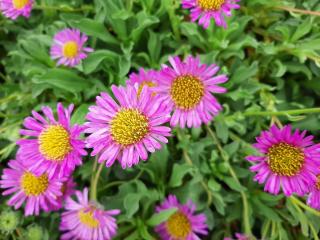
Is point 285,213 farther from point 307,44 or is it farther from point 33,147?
point 33,147

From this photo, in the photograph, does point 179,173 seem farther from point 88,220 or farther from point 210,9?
point 210,9

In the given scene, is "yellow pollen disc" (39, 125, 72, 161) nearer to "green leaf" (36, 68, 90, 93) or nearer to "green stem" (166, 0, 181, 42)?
"green leaf" (36, 68, 90, 93)

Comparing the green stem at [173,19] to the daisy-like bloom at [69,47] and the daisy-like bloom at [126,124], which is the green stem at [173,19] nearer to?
the daisy-like bloom at [69,47]

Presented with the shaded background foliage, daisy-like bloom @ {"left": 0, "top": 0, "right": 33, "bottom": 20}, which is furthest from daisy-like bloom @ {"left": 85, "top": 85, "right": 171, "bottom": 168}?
daisy-like bloom @ {"left": 0, "top": 0, "right": 33, "bottom": 20}

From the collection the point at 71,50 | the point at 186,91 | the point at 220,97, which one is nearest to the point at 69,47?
the point at 71,50

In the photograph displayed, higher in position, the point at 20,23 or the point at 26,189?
the point at 20,23

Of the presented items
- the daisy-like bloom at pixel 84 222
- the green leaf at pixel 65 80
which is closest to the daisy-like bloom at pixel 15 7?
the green leaf at pixel 65 80

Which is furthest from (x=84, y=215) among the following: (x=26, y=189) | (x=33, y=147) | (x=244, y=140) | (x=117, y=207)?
(x=244, y=140)
